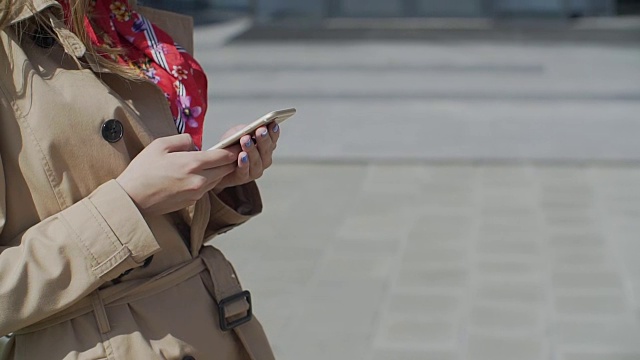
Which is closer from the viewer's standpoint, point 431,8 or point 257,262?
point 257,262

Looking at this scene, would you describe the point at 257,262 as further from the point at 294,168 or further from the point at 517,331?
the point at 294,168

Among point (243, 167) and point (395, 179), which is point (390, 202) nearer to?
point (395, 179)

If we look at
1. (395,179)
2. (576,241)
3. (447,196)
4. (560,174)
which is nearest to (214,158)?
(576,241)

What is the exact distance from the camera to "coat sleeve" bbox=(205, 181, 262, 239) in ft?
6.20

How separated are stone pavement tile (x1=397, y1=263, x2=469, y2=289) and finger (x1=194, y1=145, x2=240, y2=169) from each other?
11.8ft

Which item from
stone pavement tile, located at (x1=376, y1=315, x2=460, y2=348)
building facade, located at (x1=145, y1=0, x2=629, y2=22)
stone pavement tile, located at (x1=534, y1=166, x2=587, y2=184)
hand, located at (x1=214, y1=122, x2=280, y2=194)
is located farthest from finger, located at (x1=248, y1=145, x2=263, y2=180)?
building facade, located at (x1=145, y1=0, x2=629, y2=22)

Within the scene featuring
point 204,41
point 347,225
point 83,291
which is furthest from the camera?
point 204,41

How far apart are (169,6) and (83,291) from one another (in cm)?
1490

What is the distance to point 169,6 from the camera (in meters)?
16.0

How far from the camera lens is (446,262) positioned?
213 inches

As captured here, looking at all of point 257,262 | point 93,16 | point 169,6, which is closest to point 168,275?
point 93,16

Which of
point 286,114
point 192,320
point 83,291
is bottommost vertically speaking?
point 192,320

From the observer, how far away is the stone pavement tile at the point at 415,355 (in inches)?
169

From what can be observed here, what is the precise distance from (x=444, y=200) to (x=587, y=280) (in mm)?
1599
